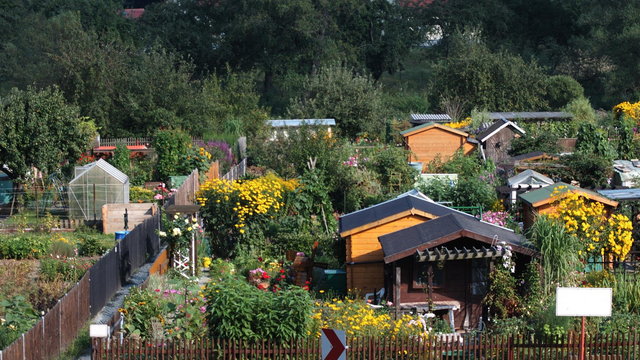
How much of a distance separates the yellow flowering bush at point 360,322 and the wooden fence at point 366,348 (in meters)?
0.35

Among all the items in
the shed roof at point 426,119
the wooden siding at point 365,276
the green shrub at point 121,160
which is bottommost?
the wooden siding at point 365,276

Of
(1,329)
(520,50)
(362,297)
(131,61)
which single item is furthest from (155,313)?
(520,50)

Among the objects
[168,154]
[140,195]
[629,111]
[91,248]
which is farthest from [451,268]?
[629,111]

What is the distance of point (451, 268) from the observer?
19.4 m

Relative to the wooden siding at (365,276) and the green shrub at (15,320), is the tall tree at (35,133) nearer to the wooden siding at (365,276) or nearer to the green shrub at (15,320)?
the wooden siding at (365,276)

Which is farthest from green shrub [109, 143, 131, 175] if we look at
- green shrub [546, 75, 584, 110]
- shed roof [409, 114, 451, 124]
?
green shrub [546, 75, 584, 110]

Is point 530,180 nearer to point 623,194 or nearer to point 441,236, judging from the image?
point 623,194

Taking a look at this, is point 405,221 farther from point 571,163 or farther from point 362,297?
point 571,163

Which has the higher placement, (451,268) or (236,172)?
(236,172)

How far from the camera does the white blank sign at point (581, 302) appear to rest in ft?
42.7

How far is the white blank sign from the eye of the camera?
13.0 m

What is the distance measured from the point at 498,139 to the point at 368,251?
19.3 m

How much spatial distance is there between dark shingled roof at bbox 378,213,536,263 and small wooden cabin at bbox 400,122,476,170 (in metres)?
19.1

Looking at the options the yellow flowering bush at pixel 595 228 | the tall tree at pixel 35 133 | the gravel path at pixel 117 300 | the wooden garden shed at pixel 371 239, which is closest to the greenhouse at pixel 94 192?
the tall tree at pixel 35 133
